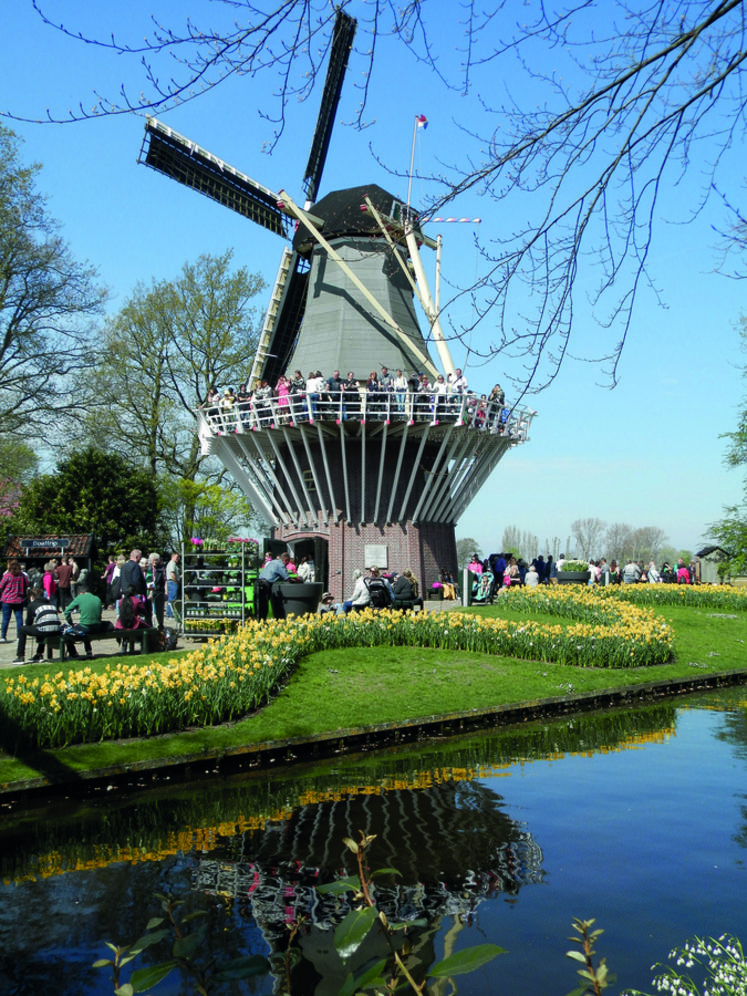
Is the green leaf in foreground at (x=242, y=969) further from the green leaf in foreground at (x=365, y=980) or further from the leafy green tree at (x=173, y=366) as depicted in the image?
the leafy green tree at (x=173, y=366)

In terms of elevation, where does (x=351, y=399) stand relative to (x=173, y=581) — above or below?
above

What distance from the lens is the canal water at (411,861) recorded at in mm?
4164

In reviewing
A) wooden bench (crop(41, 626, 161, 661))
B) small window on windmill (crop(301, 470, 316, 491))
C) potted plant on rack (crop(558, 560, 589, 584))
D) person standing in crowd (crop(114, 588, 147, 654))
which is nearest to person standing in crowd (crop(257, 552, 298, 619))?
wooden bench (crop(41, 626, 161, 661))

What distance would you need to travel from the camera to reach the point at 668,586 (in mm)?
26297

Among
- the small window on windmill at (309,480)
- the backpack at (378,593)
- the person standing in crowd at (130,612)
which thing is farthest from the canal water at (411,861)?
the small window on windmill at (309,480)

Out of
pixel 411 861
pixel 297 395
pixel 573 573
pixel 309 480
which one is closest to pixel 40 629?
pixel 411 861

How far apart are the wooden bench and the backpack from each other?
15.0ft

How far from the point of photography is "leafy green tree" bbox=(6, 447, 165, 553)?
31.2m

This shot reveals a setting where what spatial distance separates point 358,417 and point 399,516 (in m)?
3.86

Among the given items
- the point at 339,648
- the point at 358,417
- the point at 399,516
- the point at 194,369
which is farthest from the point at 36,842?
the point at 194,369

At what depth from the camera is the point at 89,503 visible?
104ft

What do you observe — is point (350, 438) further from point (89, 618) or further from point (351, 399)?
point (89, 618)

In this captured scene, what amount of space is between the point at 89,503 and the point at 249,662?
2284 centimetres

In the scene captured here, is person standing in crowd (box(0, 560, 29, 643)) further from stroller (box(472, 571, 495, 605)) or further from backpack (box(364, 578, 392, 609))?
stroller (box(472, 571, 495, 605))
